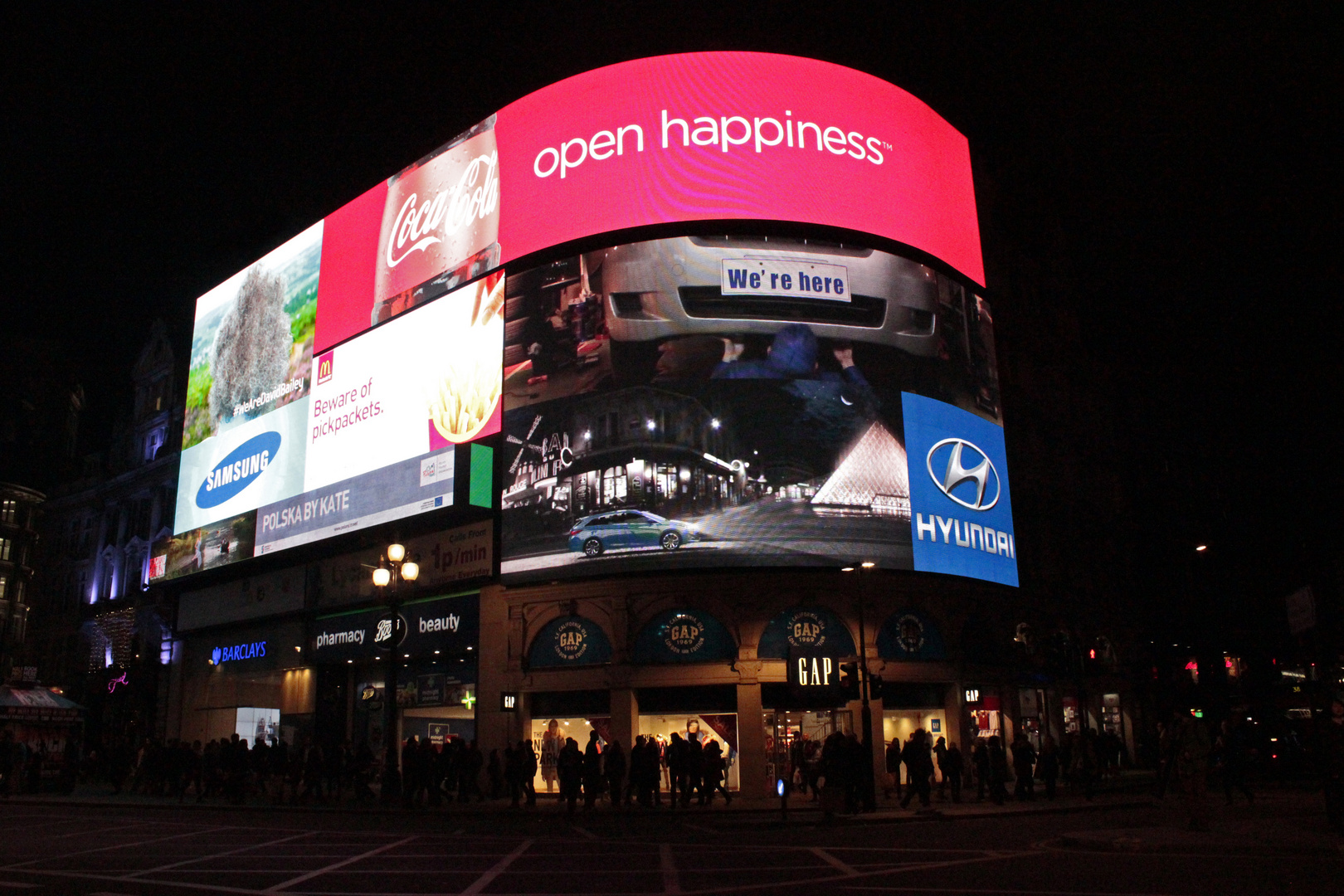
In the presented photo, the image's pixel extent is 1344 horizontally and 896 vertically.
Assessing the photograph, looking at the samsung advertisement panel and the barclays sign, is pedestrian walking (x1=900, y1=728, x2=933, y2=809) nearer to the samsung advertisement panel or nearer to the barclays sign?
the samsung advertisement panel

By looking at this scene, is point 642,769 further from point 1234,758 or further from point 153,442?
point 153,442

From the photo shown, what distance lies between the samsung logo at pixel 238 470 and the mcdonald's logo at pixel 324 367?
9.89 feet

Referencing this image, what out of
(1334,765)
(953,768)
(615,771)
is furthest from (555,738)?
(1334,765)

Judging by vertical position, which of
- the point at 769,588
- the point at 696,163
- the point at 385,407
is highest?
the point at 696,163

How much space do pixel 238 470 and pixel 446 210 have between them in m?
14.2

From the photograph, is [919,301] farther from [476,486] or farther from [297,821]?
[297,821]

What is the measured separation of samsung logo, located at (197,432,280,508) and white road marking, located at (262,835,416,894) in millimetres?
25664

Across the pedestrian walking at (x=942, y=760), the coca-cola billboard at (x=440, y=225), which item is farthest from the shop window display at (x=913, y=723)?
the coca-cola billboard at (x=440, y=225)

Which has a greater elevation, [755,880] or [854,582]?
[854,582]

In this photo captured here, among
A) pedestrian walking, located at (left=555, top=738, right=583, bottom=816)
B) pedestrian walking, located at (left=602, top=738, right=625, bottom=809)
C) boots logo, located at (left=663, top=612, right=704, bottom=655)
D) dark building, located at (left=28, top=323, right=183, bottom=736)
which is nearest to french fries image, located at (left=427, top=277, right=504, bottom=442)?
boots logo, located at (left=663, top=612, right=704, bottom=655)

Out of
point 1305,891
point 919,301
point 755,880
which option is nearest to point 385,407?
point 919,301

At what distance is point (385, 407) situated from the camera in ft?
117

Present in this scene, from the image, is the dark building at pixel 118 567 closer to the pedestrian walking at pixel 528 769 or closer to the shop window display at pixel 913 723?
the pedestrian walking at pixel 528 769

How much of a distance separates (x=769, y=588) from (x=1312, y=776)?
18.2m
